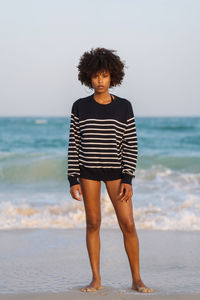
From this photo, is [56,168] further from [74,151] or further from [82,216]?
[74,151]

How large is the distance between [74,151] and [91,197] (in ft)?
1.15

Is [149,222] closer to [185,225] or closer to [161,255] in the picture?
[185,225]

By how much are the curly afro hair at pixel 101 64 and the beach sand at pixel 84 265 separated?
5.06ft

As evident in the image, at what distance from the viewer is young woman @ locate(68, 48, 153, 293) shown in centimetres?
347

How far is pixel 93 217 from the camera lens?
11.8 ft

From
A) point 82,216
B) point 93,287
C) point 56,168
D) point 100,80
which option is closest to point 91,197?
point 93,287

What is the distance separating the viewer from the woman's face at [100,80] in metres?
3.51

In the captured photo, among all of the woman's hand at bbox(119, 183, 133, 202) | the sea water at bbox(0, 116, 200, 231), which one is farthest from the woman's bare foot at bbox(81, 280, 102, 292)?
the sea water at bbox(0, 116, 200, 231)

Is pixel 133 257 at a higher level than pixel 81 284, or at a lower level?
higher

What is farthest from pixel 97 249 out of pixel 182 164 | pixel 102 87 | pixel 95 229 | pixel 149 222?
pixel 182 164

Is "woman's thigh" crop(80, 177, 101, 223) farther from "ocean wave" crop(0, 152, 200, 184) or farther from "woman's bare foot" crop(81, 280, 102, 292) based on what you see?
"ocean wave" crop(0, 152, 200, 184)

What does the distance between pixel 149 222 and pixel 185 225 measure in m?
0.46

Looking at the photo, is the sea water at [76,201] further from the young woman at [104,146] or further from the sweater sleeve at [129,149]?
the sweater sleeve at [129,149]

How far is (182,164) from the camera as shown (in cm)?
1472
